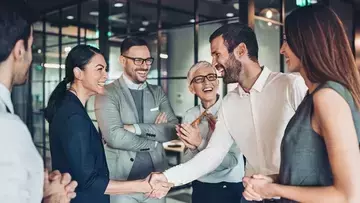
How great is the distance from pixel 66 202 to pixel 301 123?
2.75ft

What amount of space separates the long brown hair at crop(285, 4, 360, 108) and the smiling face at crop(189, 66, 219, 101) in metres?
1.37

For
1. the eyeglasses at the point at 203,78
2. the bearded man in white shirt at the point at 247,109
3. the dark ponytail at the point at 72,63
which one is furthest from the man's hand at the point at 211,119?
the dark ponytail at the point at 72,63

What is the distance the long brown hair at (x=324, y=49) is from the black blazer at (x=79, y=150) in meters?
1.00

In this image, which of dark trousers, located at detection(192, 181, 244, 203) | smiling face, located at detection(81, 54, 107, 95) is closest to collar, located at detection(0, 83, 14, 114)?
smiling face, located at detection(81, 54, 107, 95)

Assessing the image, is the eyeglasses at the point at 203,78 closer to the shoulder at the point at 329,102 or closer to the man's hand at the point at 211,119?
the man's hand at the point at 211,119

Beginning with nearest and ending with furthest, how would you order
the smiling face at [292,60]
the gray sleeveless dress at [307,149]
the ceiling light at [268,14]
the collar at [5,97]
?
1. the collar at [5,97]
2. the gray sleeveless dress at [307,149]
3. the smiling face at [292,60]
4. the ceiling light at [268,14]

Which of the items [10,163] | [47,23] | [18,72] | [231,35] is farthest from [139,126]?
[47,23]

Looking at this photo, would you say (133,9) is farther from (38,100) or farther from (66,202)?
(66,202)

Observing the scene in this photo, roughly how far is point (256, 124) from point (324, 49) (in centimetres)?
74

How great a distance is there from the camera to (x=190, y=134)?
2359mm

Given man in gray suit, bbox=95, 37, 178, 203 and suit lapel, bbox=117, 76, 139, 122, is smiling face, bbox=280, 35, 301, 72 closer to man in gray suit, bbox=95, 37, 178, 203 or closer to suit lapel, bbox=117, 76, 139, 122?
man in gray suit, bbox=95, 37, 178, 203

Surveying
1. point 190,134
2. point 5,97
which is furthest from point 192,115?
point 5,97

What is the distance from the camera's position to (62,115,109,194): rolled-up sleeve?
1.71m

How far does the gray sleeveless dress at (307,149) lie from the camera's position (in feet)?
3.91
